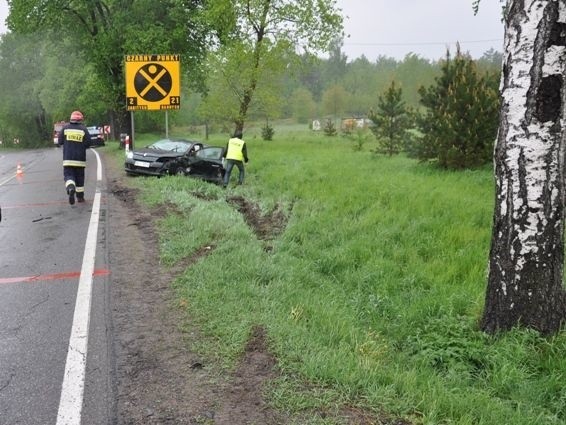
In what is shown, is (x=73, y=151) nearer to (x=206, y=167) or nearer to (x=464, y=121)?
(x=206, y=167)

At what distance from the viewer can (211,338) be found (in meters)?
4.11

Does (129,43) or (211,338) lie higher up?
(129,43)

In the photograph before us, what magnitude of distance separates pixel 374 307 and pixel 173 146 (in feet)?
40.3

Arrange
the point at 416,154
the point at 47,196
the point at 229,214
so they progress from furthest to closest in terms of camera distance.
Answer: the point at 416,154 → the point at 47,196 → the point at 229,214

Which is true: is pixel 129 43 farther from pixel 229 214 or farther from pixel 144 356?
pixel 144 356

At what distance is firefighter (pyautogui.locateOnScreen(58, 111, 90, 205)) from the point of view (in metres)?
10.5

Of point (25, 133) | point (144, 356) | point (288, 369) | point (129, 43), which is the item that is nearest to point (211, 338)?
point (144, 356)

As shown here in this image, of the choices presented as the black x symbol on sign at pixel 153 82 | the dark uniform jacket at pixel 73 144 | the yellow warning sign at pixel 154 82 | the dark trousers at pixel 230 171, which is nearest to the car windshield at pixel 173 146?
the yellow warning sign at pixel 154 82

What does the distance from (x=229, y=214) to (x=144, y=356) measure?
5245 millimetres

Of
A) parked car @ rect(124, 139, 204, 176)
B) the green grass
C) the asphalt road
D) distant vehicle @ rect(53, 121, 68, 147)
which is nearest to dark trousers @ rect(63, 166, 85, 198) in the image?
distant vehicle @ rect(53, 121, 68, 147)

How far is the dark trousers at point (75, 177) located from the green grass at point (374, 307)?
2.38 metres

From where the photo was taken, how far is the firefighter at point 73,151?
10547 mm

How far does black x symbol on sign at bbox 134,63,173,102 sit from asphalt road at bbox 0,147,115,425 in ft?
22.1

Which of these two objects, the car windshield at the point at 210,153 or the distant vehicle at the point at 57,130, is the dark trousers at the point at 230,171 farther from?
the distant vehicle at the point at 57,130
